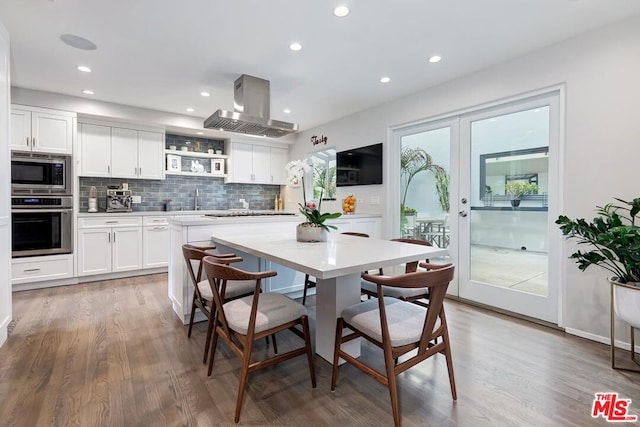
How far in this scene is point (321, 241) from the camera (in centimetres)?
239

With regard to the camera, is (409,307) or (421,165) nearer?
(409,307)

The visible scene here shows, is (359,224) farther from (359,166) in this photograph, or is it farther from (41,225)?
(41,225)

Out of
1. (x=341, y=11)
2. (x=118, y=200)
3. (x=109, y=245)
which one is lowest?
(x=109, y=245)

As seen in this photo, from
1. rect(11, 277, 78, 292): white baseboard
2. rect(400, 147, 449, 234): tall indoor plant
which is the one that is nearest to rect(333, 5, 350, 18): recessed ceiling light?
rect(400, 147, 449, 234): tall indoor plant

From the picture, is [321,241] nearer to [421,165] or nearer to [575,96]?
[421,165]

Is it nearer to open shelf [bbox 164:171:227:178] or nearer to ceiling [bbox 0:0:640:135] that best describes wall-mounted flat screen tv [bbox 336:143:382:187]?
ceiling [bbox 0:0:640:135]

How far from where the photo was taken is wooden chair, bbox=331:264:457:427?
4.56 feet

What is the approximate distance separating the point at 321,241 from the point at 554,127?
2.30m

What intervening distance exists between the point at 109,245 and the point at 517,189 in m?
5.07

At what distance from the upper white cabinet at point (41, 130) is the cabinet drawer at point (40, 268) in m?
1.37

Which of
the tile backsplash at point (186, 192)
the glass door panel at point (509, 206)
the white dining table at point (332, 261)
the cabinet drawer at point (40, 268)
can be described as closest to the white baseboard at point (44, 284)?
the cabinet drawer at point (40, 268)

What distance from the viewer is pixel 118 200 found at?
180 inches

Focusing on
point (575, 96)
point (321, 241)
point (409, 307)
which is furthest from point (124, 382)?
point (575, 96)

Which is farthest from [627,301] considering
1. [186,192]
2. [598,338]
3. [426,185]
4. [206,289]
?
[186,192]
